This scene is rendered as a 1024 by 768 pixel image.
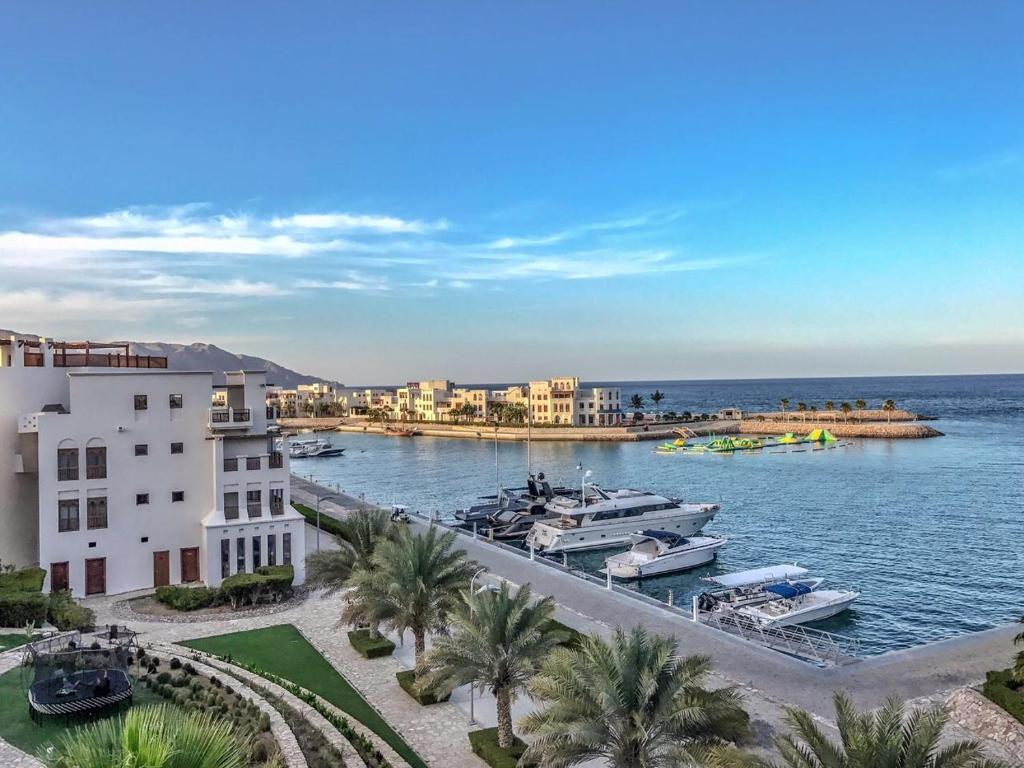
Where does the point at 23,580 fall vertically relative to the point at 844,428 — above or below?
above

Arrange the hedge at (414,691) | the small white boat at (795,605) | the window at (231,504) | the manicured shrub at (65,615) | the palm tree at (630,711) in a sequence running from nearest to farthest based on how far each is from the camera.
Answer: the palm tree at (630,711) < the hedge at (414,691) < the manicured shrub at (65,615) < the small white boat at (795,605) < the window at (231,504)

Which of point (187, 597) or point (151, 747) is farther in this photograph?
point (187, 597)

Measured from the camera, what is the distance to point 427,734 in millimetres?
17734

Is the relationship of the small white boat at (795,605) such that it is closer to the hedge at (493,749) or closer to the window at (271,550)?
the hedge at (493,749)

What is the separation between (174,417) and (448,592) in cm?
1636

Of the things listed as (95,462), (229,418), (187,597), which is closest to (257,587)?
(187,597)

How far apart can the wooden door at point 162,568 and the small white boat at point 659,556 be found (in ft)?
65.4

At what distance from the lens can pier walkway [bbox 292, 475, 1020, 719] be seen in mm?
19188

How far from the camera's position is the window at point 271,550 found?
30703 millimetres

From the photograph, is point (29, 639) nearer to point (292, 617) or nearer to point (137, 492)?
point (292, 617)

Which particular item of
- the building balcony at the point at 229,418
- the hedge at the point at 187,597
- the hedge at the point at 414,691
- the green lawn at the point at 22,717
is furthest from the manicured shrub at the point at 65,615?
the hedge at the point at 414,691

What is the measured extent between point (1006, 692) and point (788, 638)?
36.2ft

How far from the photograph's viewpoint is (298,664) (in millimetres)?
22062

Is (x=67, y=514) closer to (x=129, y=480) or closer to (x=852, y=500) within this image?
(x=129, y=480)
